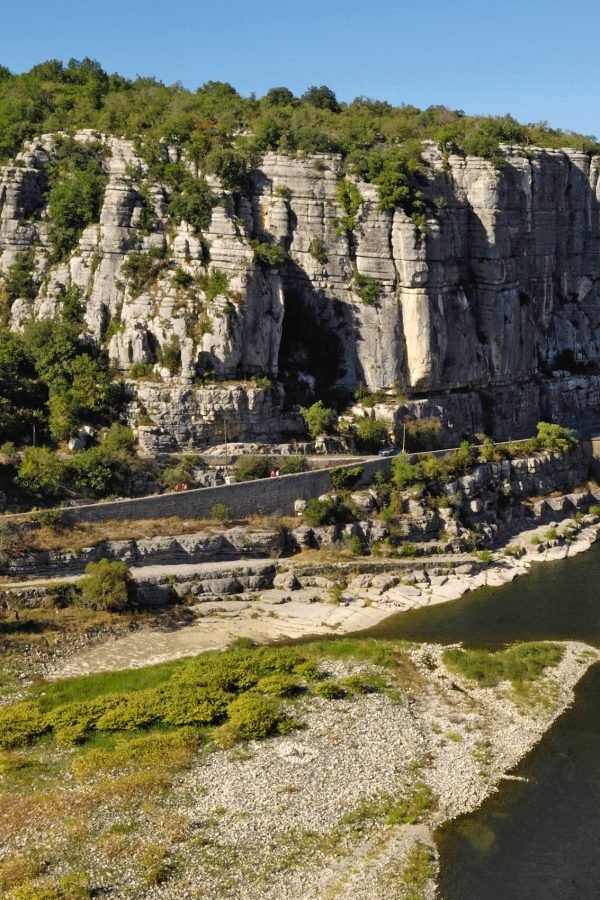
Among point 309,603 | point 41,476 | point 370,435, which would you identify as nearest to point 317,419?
point 370,435

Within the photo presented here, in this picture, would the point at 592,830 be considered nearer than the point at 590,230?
Yes

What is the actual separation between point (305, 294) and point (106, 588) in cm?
2145

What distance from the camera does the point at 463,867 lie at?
73.4 ft

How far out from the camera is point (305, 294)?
166ft

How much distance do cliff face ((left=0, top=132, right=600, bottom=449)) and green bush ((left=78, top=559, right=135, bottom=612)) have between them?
369 inches

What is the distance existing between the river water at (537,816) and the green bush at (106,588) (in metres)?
9.16

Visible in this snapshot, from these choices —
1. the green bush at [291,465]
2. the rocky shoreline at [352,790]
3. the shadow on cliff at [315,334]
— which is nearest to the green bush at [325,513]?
the green bush at [291,465]

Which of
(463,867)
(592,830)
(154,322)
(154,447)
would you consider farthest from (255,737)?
(154,322)

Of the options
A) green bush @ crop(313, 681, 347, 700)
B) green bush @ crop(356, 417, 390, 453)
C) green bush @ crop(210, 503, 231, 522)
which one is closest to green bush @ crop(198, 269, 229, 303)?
green bush @ crop(356, 417, 390, 453)

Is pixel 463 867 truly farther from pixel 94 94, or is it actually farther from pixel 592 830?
pixel 94 94

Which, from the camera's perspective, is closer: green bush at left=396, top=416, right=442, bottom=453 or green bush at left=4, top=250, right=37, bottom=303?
green bush at left=396, top=416, right=442, bottom=453

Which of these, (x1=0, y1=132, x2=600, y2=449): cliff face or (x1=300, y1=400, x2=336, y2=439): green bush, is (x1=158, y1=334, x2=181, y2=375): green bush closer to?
(x1=0, y1=132, x2=600, y2=449): cliff face

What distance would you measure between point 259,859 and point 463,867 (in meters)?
4.65

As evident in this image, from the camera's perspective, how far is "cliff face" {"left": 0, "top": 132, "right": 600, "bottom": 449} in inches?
1809
